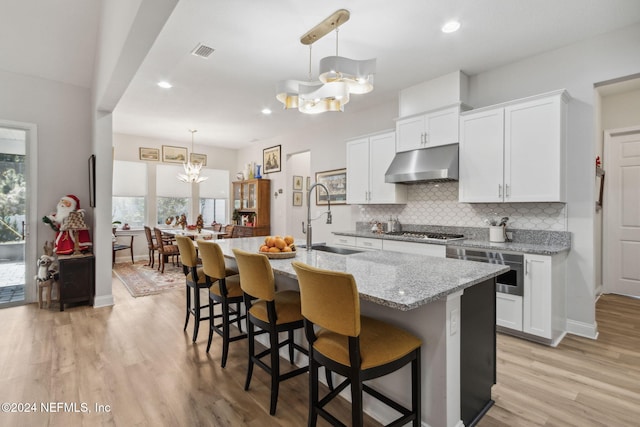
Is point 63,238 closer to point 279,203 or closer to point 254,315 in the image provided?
point 254,315

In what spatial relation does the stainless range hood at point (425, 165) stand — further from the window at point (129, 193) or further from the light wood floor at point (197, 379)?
the window at point (129, 193)

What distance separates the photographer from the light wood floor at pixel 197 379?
1938 millimetres

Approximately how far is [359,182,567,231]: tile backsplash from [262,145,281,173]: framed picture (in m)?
2.86

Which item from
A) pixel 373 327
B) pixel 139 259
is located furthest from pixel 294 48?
pixel 139 259

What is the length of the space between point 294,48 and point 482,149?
2.29 metres

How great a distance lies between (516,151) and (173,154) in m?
7.51

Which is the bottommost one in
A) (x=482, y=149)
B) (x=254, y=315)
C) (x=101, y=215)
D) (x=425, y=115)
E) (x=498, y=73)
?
(x=254, y=315)

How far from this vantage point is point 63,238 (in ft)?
13.3

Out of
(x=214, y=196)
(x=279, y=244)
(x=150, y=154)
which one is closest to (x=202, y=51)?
(x=279, y=244)

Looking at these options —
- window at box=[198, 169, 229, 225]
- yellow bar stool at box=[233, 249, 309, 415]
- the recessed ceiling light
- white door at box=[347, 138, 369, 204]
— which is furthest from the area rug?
the recessed ceiling light

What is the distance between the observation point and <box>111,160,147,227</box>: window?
24.1ft

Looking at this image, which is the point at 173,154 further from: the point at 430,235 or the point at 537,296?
the point at 537,296

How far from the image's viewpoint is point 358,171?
4.88 m

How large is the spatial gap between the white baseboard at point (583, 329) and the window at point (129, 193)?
27.1 ft
